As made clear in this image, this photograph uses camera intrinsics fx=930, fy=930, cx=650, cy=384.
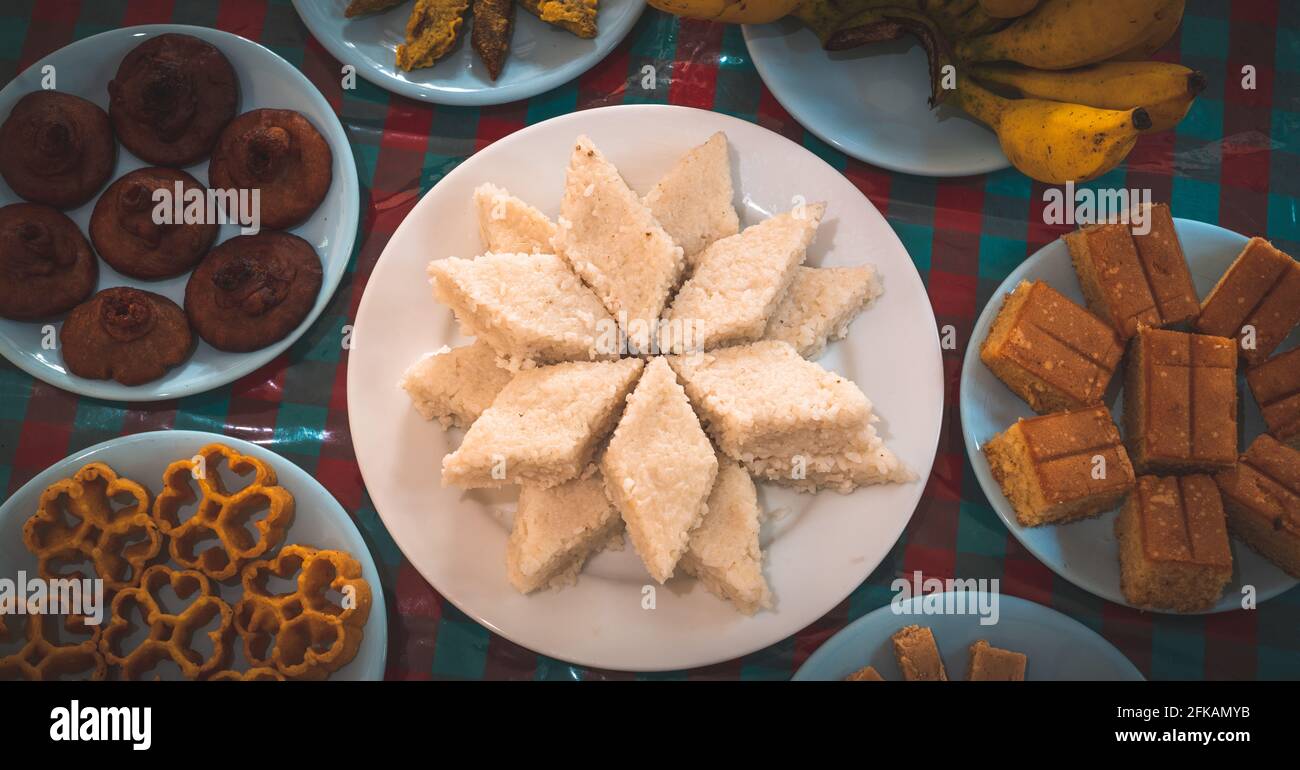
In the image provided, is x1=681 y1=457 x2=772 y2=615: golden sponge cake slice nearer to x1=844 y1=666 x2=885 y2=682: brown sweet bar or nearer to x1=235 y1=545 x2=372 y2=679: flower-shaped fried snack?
x1=844 y1=666 x2=885 y2=682: brown sweet bar

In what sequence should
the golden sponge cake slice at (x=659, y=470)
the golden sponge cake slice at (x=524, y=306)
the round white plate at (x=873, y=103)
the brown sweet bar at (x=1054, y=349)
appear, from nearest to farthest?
the golden sponge cake slice at (x=659, y=470) < the golden sponge cake slice at (x=524, y=306) < the brown sweet bar at (x=1054, y=349) < the round white plate at (x=873, y=103)

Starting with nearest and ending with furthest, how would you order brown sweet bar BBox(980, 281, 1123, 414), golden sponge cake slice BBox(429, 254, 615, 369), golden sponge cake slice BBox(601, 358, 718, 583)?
golden sponge cake slice BBox(601, 358, 718, 583)
golden sponge cake slice BBox(429, 254, 615, 369)
brown sweet bar BBox(980, 281, 1123, 414)

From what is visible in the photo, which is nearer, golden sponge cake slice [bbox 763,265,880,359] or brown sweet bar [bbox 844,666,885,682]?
brown sweet bar [bbox 844,666,885,682]

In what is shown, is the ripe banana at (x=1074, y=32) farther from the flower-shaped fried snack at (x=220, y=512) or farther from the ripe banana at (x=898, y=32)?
the flower-shaped fried snack at (x=220, y=512)

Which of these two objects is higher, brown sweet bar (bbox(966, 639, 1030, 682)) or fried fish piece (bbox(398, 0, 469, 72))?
fried fish piece (bbox(398, 0, 469, 72))

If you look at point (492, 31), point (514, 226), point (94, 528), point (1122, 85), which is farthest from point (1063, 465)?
point (94, 528)

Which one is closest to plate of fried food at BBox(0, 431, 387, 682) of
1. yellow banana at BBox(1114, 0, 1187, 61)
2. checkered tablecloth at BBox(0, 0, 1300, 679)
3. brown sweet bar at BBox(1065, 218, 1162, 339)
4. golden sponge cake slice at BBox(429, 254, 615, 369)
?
checkered tablecloth at BBox(0, 0, 1300, 679)

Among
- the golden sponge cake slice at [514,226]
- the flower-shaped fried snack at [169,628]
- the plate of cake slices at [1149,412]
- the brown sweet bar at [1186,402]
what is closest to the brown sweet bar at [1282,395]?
the plate of cake slices at [1149,412]
